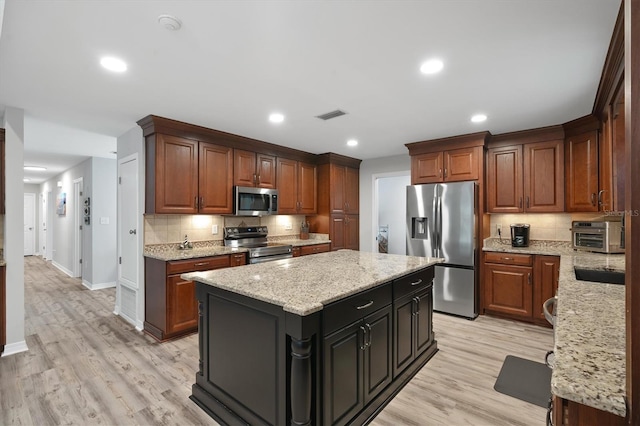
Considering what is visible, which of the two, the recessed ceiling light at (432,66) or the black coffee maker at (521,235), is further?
the black coffee maker at (521,235)

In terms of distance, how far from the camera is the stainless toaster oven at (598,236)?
326 cm

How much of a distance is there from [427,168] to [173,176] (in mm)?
3412

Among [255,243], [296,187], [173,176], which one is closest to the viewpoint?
[173,176]

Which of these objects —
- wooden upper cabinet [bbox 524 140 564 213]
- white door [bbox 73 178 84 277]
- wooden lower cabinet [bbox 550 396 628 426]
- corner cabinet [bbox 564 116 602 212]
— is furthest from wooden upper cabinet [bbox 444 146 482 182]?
white door [bbox 73 178 84 277]

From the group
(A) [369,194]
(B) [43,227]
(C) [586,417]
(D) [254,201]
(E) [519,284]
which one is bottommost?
(E) [519,284]

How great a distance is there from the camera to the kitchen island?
1.65m

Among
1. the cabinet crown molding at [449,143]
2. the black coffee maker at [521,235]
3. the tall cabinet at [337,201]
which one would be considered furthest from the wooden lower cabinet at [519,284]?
the tall cabinet at [337,201]

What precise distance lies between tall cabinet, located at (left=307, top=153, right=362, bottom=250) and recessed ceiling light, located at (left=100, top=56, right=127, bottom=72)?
3555 millimetres

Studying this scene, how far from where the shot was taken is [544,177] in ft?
12.8

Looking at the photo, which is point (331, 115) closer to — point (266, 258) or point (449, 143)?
point (449, 143)

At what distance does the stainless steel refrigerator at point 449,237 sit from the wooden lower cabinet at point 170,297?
2807 millimetres

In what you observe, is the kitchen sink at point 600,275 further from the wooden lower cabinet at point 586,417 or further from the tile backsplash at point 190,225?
the tile backsplash at point 190,225

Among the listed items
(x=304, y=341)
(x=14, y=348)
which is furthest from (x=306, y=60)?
(x=14, y=348)

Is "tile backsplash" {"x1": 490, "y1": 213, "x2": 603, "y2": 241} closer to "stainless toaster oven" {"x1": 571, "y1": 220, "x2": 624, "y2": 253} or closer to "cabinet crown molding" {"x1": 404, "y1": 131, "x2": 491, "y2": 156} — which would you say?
"stainless toaster oven" {"x1": 571, "y1": 220, "x2": 624, "y2": 253}
